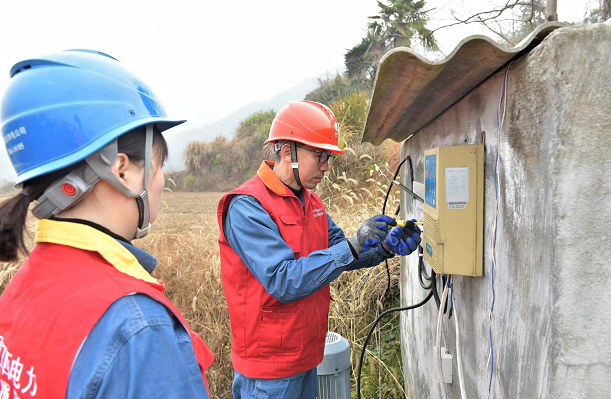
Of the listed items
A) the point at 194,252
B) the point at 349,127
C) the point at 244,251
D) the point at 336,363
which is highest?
the point at 349,127

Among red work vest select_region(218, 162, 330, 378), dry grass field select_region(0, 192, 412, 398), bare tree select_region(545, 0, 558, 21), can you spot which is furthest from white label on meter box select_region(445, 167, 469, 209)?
dry grass field select_region(0, 192, 412, 398)

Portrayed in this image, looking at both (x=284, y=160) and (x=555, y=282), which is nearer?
(x=555, y=282)

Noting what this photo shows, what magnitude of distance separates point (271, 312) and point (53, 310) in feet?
4.42

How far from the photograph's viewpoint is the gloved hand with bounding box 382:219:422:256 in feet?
6.51

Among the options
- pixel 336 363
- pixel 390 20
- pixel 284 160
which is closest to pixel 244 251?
pixel 284 160

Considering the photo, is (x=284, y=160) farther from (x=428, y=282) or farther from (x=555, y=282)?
(x=555, y=282)

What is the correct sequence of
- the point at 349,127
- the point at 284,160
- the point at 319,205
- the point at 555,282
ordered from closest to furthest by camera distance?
1. the point at 555,282
2. the point at 284,160
3. the point at 319,205
4. the point at 349,127

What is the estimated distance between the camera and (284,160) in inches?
93.3

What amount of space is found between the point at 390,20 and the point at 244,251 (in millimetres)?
21548

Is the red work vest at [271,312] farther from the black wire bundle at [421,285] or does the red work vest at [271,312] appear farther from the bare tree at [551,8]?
the bare tree at [551,8]

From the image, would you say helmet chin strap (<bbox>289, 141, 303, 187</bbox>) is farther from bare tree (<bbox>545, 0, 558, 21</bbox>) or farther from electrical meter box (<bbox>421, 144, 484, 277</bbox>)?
bare tree (<bbox>545, 0, 558, 21</bbox>)

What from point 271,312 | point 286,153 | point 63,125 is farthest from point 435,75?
point 271,312

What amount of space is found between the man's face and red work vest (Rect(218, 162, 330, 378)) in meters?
0.13

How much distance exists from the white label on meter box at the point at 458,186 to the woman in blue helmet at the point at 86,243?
3.17 feet
